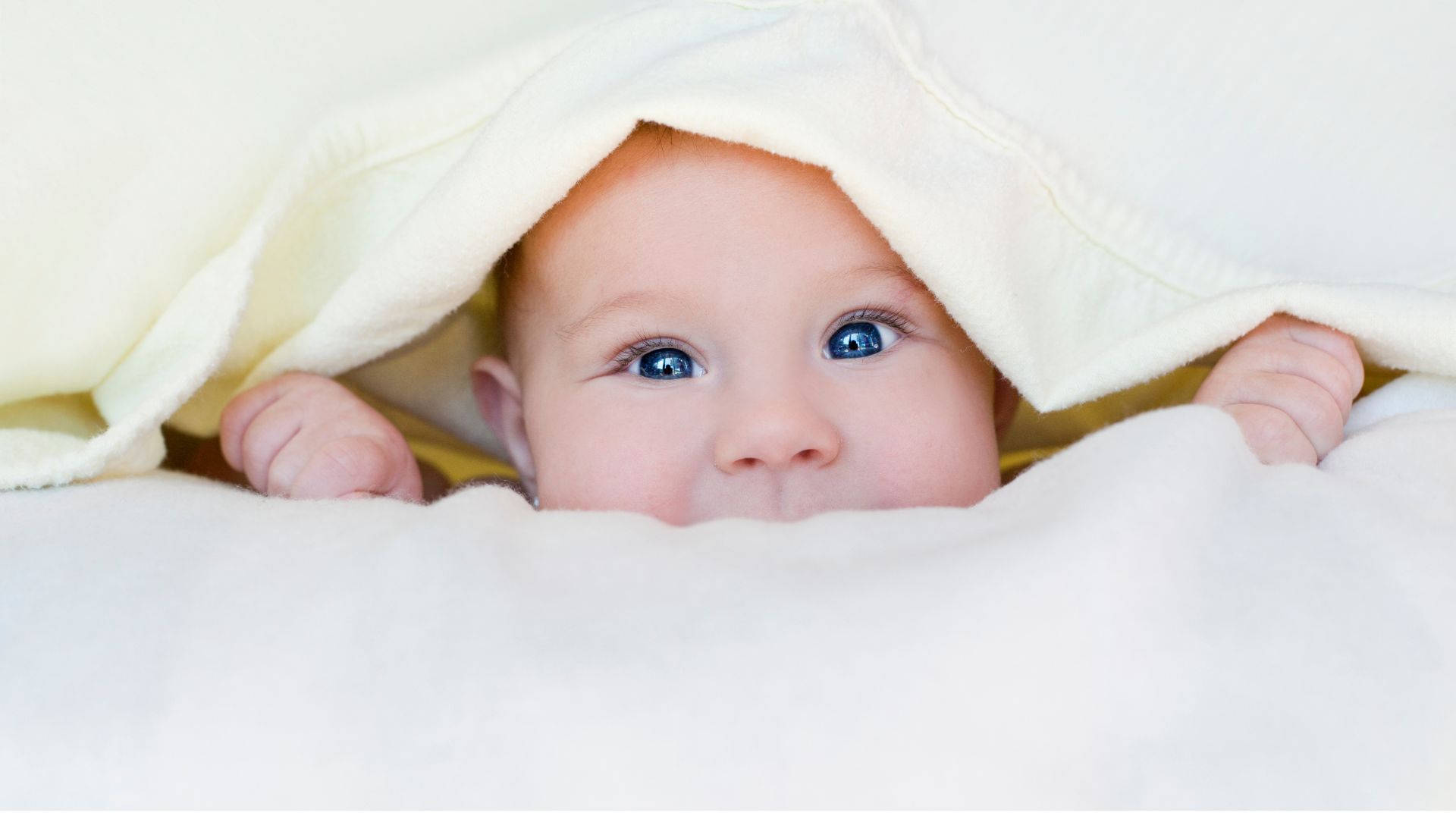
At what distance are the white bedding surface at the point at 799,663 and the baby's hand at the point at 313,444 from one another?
0.36 m

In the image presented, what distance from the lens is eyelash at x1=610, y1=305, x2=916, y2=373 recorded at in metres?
1.15

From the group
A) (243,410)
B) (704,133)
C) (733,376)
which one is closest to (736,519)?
(733,376)

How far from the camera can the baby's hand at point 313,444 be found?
3.85ft

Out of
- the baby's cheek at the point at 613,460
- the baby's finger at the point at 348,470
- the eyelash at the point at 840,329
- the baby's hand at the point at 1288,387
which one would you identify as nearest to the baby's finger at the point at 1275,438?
the baby's hand at the point at 1288,387

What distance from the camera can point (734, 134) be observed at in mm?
1087

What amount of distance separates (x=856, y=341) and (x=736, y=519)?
37 centimetres

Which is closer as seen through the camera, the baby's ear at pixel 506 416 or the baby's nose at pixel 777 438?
the baby's nose at pixel 777 438

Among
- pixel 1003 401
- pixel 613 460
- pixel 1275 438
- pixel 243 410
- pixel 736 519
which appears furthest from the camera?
pixel 1003 401

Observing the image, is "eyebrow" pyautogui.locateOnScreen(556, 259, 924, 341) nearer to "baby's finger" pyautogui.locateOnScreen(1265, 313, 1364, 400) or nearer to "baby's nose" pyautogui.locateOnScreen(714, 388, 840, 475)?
"baby's nose" pyautogui.locateOnScreen(714, 388, 840, 475)

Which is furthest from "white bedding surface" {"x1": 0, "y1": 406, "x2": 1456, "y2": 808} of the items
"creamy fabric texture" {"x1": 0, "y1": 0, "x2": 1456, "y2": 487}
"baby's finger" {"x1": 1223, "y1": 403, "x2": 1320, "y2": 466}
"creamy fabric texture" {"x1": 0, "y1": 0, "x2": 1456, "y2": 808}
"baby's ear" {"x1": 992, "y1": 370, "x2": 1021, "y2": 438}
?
"baby's ear" {"x1": 992, "y1": 370, "x2": 1021, "y2": 438}

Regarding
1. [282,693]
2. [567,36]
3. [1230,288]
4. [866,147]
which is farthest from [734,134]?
[282,693]

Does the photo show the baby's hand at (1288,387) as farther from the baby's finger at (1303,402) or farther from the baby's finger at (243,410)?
the baby's finger at (243,410)

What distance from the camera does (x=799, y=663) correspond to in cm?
68

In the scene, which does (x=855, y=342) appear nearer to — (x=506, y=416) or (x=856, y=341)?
(x=856, y=341)
